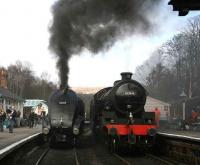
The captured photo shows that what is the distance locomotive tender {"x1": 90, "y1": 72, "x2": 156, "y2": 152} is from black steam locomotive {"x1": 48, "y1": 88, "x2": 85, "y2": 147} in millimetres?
1712

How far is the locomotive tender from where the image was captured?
17.9 meters

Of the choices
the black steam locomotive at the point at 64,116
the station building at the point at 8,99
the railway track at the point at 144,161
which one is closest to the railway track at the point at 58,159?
the railway track at the point at 144,161

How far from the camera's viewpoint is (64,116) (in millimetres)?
21000

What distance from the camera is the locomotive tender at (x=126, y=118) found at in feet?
58.7

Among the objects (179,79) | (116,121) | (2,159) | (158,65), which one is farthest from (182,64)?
(2,159)

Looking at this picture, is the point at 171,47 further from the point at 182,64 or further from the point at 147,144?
the point at 147,144

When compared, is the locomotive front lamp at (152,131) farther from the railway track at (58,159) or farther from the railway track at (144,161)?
the railway track at (58,159)

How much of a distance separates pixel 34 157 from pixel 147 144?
14.8 feet

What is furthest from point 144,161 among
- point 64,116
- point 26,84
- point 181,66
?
point 26,84

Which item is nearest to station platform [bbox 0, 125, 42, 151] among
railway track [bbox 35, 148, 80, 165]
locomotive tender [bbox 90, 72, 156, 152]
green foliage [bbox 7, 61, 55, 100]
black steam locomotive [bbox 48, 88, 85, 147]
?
railway track [bbox 35, 148, 80, 165]

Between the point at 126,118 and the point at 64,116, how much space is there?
371 centimetres

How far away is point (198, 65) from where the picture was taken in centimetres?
6028

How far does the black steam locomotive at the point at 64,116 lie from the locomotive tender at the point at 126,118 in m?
1.71

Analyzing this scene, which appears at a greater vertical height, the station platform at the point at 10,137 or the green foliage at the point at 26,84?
the green foliage at the point at 26,84
